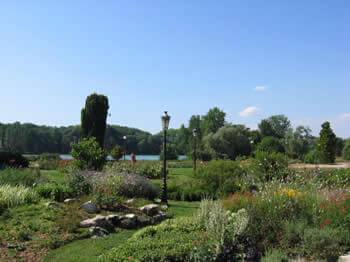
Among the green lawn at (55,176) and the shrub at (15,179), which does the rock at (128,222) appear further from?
the green lawn at (55,176)

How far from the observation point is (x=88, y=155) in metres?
14.7

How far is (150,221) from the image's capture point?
26.0 feet

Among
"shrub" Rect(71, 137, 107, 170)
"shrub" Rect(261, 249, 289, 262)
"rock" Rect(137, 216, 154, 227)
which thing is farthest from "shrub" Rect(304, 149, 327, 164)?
"shrub" Rect(261, 249, 289, 262)

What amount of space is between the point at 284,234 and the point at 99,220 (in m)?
4.28

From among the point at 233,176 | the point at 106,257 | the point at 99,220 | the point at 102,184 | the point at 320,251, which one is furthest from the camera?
the point at 233,176

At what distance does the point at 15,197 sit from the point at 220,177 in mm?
8059

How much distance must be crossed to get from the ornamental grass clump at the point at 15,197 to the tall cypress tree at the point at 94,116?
1492 centimetres

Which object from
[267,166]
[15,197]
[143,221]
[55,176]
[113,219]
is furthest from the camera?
[55,176]

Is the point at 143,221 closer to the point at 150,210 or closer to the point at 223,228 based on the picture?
the point at 150,210

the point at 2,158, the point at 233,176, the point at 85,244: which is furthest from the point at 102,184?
the point at 2,158

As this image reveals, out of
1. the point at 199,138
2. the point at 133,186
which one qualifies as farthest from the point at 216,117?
the point at 133,186

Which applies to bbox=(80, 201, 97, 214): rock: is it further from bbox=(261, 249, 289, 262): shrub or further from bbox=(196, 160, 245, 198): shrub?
bbox=(196, 160, 245, 198): shrub

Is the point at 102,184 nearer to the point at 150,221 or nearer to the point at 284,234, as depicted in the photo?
the point at 150,221

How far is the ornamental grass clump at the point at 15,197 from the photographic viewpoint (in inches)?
303
